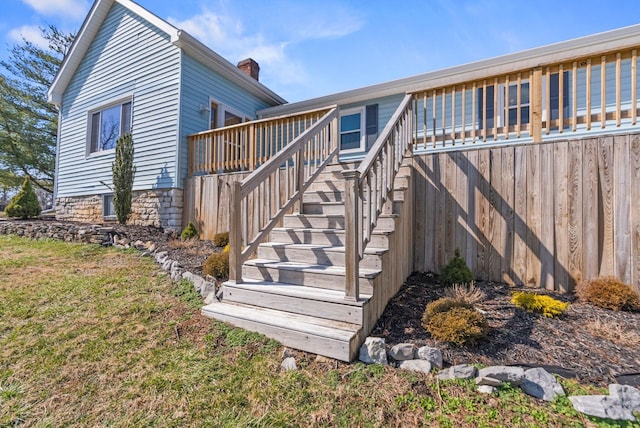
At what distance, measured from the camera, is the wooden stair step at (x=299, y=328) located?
236 centimetres

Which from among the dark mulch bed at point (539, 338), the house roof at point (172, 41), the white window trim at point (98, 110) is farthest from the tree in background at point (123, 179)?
the dark mulch bed at point (539, 338)

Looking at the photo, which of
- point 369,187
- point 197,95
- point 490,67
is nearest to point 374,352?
point 369,187

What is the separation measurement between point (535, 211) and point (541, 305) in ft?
4.26

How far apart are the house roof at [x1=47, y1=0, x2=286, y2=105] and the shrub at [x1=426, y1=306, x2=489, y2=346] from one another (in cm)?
805

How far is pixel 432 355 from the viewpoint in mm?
2275

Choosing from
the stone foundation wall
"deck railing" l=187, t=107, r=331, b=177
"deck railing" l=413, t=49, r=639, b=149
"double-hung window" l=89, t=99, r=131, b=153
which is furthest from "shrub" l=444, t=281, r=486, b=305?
"double-hung window" l=89, t=99, r=131, b=153

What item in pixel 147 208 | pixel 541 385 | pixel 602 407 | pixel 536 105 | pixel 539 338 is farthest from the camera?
pixel 147 208

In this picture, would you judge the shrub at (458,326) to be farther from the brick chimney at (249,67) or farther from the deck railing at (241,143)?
the brick chimney at (249,67)

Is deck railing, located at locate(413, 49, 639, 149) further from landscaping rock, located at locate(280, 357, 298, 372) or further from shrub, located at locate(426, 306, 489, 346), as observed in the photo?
landscaping rock, located at locate(280, 357, 298, 372)

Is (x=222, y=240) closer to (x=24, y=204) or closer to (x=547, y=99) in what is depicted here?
(x=547, y=99)

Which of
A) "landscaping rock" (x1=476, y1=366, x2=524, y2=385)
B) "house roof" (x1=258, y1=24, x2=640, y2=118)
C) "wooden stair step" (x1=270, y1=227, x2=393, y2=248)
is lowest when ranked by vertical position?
"landscaping rock" (x1=476, y1=366, x2=524, y2=385)

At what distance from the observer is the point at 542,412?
6.00 feet

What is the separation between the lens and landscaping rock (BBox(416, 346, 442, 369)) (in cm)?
226

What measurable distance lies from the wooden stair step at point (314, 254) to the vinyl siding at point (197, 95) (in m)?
4.81
